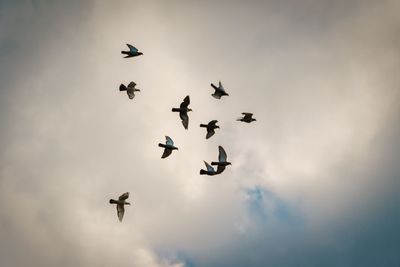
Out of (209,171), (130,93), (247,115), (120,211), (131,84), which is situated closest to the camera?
(209,171)

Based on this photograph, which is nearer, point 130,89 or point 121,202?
point 121,202

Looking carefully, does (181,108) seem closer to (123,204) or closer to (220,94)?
(220,94)

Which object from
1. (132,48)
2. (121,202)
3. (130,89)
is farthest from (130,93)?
(121,202)

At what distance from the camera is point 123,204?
8081 cm

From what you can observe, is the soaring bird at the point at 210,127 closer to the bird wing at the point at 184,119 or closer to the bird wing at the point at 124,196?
the bird wing at the point at 184,119

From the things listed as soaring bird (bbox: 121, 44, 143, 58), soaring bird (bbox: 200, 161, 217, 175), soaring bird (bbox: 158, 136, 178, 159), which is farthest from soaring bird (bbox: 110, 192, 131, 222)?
soaring bird (bbox: 121, 44, 143, 58)

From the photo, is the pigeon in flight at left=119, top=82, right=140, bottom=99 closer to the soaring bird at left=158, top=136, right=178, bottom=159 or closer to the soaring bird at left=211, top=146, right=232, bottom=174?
the soaring bird at left=158, top=136, right=178, bottom=159

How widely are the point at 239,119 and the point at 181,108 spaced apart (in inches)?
328

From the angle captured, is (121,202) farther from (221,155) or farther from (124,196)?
(221,155)

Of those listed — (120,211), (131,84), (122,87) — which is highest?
(131,84)

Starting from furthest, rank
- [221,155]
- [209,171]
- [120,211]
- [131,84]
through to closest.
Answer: [131,84] → [120,211] → [221,155] → [209,171]

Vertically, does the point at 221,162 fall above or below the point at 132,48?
below

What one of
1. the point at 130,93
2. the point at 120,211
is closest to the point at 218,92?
the point at 130,93

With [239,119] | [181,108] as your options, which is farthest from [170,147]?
[239,119]
